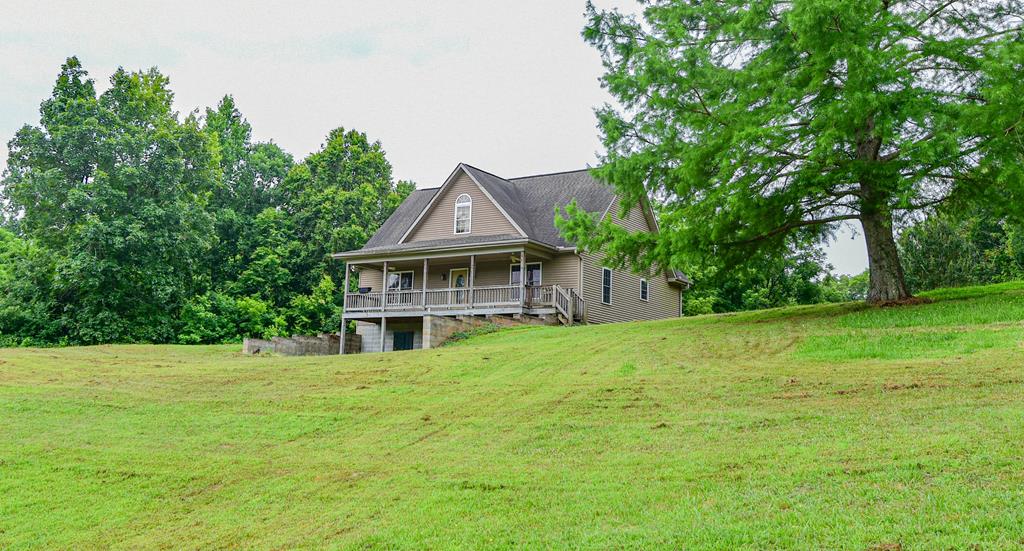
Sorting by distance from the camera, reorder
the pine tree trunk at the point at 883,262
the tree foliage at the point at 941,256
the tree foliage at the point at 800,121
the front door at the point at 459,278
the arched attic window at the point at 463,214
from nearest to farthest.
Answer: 1. the tree foliage at the point at 800,121
2. the pine tree trunk at the point at 883,262
3. the arched attic window at the point at 463,214
4. the front door at the point at 459,278
5. the tree foliage at the point at 941,256

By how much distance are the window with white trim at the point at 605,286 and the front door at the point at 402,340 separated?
7.37 metres

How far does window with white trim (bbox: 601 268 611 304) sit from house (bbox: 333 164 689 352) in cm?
6

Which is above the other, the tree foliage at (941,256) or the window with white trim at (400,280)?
the tree foliage at (941,256)

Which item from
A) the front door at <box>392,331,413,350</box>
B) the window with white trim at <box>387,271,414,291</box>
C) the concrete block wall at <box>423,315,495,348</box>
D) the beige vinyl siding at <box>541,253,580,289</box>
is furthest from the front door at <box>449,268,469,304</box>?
the concrete block wall at <box>423,315,495,348</box>

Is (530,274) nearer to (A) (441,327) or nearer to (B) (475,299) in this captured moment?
(B) (475,299)

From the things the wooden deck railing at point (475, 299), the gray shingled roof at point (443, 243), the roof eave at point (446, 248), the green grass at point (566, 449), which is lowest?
the green grass at point (566, 449)

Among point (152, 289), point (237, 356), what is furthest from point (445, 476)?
point (152, 289)

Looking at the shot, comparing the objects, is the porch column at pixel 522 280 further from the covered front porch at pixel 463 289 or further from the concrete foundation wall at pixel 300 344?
the concrete foundation wall at pixel 300 344

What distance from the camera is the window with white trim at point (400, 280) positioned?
29812 mm

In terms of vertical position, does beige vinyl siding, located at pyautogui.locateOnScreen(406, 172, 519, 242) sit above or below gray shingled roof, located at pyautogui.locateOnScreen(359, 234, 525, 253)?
above

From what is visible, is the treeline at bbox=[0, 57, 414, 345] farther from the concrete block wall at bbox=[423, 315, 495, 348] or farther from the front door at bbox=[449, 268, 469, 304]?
the concrete block wall at bbox=[423, 315, 495, 348]

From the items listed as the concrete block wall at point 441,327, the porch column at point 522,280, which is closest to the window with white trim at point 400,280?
the porch column at point 522,280

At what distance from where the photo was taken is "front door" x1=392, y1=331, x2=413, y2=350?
2859 cm

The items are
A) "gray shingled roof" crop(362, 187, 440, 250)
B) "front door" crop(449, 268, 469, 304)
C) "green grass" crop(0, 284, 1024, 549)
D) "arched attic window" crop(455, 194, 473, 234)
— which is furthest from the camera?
"gray shingled roof" crop(362, 187, 440, 250)
